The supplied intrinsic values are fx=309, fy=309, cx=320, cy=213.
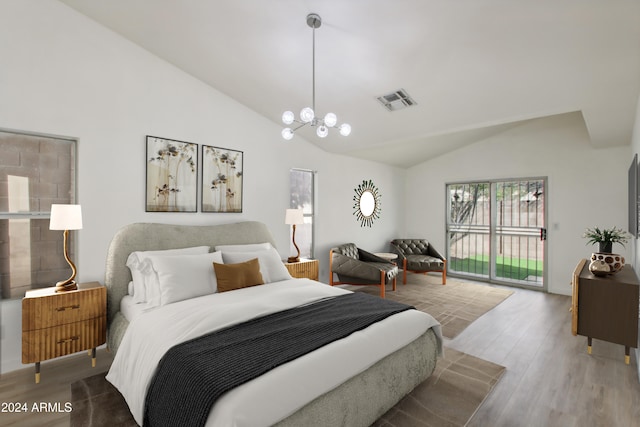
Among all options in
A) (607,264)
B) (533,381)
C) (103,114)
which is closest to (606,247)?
(607,264)

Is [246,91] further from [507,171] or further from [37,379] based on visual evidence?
[507,171]

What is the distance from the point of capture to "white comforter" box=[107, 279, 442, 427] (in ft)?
4.69

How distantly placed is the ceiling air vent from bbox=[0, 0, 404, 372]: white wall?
1.44m

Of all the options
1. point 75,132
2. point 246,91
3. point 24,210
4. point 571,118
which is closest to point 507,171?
point 571,118

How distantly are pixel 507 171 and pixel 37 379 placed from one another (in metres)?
6.68

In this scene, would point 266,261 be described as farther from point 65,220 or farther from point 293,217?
point 65,220

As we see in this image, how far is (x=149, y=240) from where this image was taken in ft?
10.3

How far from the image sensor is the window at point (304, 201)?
472cm

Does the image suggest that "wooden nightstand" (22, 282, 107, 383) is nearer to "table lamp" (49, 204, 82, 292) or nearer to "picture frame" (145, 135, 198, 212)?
"table lamp" (49, 204, 82, 292)

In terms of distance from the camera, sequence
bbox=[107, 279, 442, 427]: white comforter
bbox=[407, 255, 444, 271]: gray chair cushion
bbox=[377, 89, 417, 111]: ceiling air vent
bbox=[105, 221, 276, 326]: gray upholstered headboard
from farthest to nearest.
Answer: bbox=[407, 255, 444, 271]: gray chair cushion
bbox=[377, 89, 417, 111]: ceiling air vent
bbox=[105, 221, 276, 326]: gray upholstered headboard
bbox=[107, 279, 442, 427]: white comforter

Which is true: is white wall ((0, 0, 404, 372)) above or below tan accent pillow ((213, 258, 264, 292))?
above

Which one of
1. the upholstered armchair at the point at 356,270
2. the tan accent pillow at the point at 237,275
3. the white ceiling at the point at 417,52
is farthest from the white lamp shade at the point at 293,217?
the white ceiling at the point at 417,52

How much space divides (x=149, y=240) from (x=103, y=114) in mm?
1285

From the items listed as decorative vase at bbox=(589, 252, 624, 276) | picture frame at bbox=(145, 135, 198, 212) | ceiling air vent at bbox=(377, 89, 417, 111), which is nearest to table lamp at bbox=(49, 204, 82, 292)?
picture frame at bbox=(145, 135, 198, 212)
